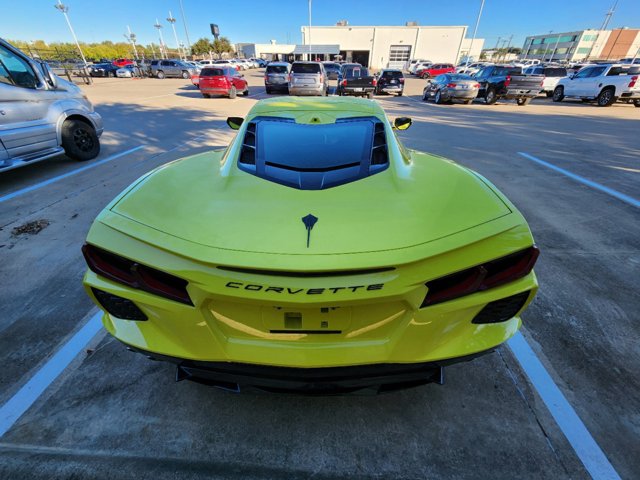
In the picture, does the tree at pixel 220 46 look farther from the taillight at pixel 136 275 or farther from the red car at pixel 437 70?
the taillight at pixel 136 275

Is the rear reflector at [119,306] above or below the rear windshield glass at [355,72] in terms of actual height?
above

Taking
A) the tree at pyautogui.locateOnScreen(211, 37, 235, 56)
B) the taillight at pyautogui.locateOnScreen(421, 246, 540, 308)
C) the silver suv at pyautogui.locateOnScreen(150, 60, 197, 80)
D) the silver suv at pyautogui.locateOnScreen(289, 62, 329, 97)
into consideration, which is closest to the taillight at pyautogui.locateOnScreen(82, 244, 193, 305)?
the taillight at pyautogui.locateOnScreen(421, 246, 540, 308)

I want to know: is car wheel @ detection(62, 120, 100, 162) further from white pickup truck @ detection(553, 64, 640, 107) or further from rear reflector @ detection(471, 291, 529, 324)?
white pickup truck @ detection(553, 64, 640, 107)

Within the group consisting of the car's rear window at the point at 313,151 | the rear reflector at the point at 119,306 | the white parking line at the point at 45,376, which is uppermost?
the car's rear window at the point at 313,151

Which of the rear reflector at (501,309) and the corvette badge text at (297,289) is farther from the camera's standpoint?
the rear reflector at (501,309)

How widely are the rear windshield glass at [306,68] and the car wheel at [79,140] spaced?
37.7ft

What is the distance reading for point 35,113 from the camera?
4922 millimetres

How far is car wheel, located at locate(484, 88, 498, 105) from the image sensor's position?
1544 centimetres

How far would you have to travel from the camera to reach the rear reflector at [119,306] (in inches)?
51.6

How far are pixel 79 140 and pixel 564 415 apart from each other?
7883 mm

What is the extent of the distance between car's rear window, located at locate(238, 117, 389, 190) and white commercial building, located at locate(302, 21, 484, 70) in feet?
210

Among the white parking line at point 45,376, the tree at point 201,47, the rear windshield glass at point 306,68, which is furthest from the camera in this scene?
the tree at point 201,47

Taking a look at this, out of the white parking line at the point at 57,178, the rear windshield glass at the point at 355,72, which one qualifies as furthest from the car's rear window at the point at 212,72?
the white parking line at the point at 57,178

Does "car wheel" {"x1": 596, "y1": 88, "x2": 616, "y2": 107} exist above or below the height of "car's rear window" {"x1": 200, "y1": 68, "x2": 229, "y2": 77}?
below
